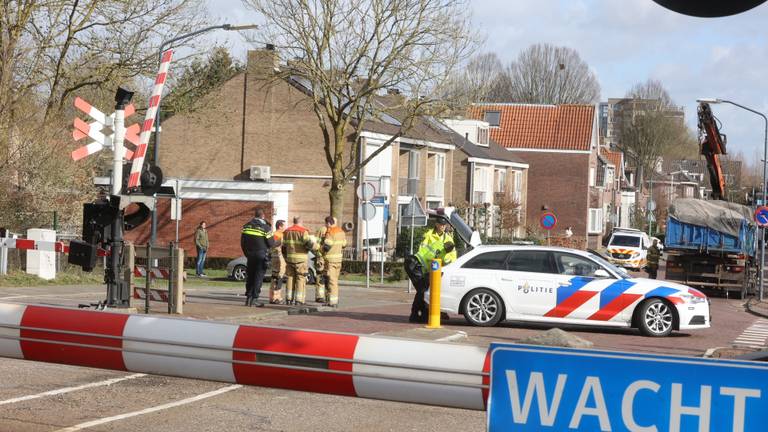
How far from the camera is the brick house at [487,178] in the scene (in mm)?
54469

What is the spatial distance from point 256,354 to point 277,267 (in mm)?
15346

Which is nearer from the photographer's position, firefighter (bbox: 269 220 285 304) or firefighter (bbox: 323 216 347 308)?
firefighter (bbox: 323 216 347 308)

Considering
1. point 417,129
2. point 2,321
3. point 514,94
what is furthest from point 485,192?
point 2,321

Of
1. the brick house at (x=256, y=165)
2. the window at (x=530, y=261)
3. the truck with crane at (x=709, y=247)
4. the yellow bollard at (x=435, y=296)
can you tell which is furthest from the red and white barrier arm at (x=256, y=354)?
the brick house at (x=256, y=165)

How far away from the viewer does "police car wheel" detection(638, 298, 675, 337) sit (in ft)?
56.1

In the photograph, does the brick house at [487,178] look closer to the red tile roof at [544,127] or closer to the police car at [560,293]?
the red tile roof at [544,127]

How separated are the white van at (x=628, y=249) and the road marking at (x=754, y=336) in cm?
2553

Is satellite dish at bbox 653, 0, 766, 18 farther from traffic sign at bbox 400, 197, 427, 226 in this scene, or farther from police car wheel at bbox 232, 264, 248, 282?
police car wheel at bbox 232, 264, 248, 282

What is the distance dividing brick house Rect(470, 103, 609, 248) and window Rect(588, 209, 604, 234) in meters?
1.00

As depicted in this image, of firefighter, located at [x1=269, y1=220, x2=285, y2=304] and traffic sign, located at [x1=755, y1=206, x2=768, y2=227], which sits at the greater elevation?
traffic sign, located at [x1=755, y1=206, x2=768, y2=227]

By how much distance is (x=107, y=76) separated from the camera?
28.3 meters

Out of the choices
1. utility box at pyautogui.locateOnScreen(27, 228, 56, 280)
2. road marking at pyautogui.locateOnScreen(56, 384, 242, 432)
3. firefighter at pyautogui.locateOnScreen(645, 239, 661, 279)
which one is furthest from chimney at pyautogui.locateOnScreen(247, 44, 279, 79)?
road marking at pyautogui.locateOnScreen(56, 384, 242, 432)

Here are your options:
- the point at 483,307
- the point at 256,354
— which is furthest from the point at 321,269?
the point at 256,354

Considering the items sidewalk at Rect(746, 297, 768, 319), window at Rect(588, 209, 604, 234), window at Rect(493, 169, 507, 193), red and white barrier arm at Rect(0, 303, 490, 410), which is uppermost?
window at Rect(493, 169, 507, 193)
